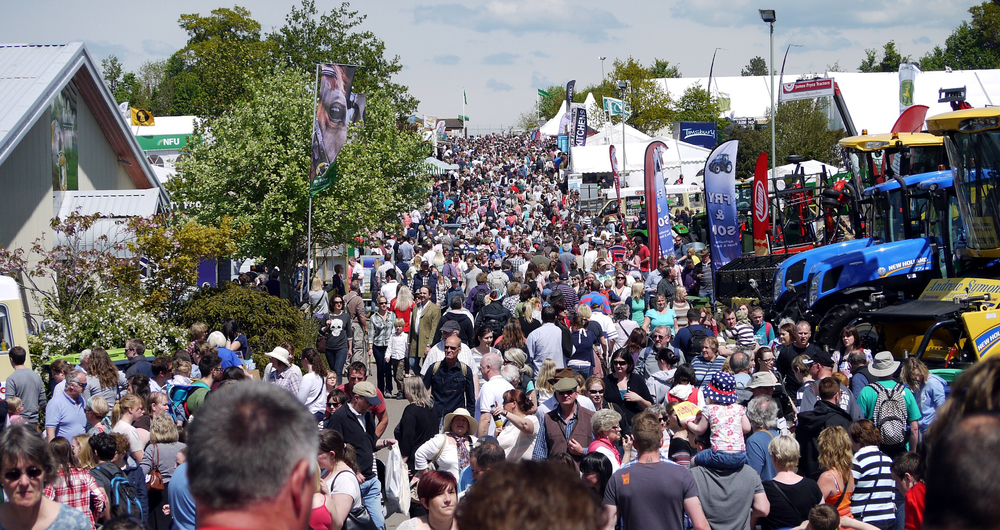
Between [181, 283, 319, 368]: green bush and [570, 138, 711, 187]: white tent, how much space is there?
26742mm

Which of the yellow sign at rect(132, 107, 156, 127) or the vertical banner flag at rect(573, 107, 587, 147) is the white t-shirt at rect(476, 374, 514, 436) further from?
the yellow sign at rect(132, 107, 156, 127)

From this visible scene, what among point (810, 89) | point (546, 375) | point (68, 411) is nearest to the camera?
point (546, 375)

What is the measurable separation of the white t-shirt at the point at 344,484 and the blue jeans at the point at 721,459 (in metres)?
2.20

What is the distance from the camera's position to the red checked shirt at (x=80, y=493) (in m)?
5.01

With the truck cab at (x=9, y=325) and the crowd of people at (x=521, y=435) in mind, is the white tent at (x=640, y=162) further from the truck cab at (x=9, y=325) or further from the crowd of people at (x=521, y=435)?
the truck cab at (x=9, y=325)

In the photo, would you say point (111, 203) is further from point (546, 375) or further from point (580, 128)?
point (580, 128)

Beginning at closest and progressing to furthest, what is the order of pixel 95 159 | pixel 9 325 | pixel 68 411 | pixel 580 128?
pixel 68 411 < pixel 9 325 < pixel 95 159 < pixel 580 128

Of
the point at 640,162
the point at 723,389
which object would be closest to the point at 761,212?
the point at 723,389

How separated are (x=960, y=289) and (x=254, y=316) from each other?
34.1 feet

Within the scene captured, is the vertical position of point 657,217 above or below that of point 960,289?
above

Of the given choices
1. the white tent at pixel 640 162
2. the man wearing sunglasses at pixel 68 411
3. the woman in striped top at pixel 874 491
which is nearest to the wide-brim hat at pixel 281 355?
the man wearing sunglasses at pixel 68 411

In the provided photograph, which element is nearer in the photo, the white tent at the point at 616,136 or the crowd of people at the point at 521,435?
the crowd of people at the point at 521,435

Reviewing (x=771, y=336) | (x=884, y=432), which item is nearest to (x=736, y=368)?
(x=884, y=432)

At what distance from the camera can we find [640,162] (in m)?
43.0
